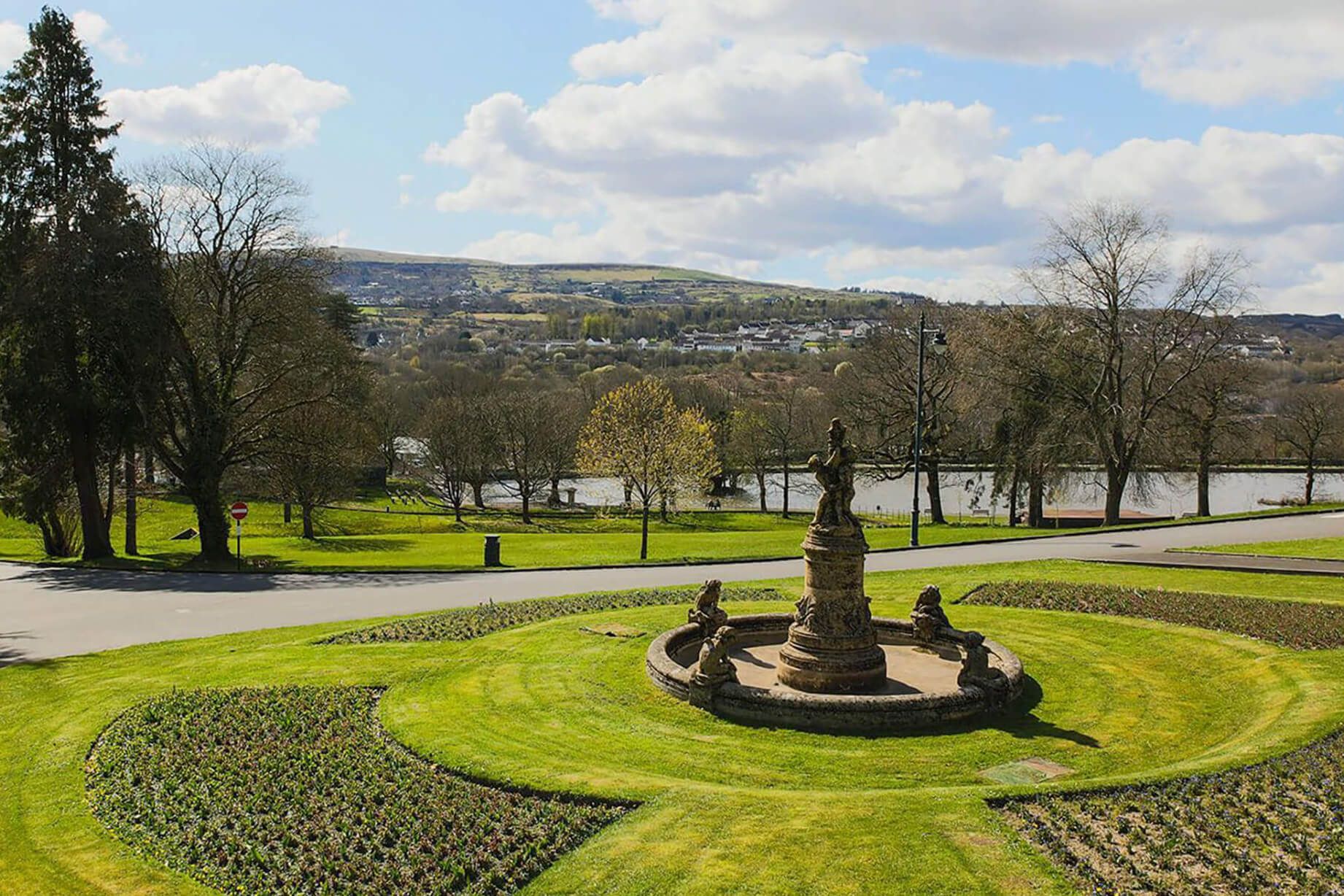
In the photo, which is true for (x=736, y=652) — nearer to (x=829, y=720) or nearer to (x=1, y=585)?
(x=829, y=720)

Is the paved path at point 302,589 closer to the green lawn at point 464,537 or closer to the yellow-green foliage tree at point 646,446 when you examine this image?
the green lawn at point 464,537

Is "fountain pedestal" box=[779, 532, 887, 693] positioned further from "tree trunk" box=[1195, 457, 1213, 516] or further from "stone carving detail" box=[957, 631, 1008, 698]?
"tree trunk" box=[1195, 457, 1213, 516]

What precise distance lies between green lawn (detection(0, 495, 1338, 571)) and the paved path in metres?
1.96

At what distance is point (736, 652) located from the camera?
684 inches

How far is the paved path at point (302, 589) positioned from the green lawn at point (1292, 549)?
5.10 ft

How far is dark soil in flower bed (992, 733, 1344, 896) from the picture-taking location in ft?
27.6

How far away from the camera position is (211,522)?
3312 centimetres

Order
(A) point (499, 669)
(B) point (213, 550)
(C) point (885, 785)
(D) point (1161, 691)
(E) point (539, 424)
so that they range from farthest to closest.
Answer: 1. (E) point (539, 424)
2. (B) point (213, 550)
3. (A) point (499, 669)
4. (D) point (1161, 691)
5. (C) point (885, 785)

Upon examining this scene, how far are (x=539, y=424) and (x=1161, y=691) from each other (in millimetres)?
53531

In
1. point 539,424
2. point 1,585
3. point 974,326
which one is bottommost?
point 1,585

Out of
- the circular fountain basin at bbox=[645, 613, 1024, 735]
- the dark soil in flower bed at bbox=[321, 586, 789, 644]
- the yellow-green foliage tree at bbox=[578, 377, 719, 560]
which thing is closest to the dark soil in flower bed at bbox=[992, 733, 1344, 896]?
the circular fountain basin at bbox=[645, 613, 1024, 735]

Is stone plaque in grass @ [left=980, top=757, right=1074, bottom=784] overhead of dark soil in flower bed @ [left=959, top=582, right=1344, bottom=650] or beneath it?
beneath

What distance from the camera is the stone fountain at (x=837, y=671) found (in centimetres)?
1333

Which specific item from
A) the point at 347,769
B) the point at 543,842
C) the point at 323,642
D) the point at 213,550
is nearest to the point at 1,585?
the point at 213,550
